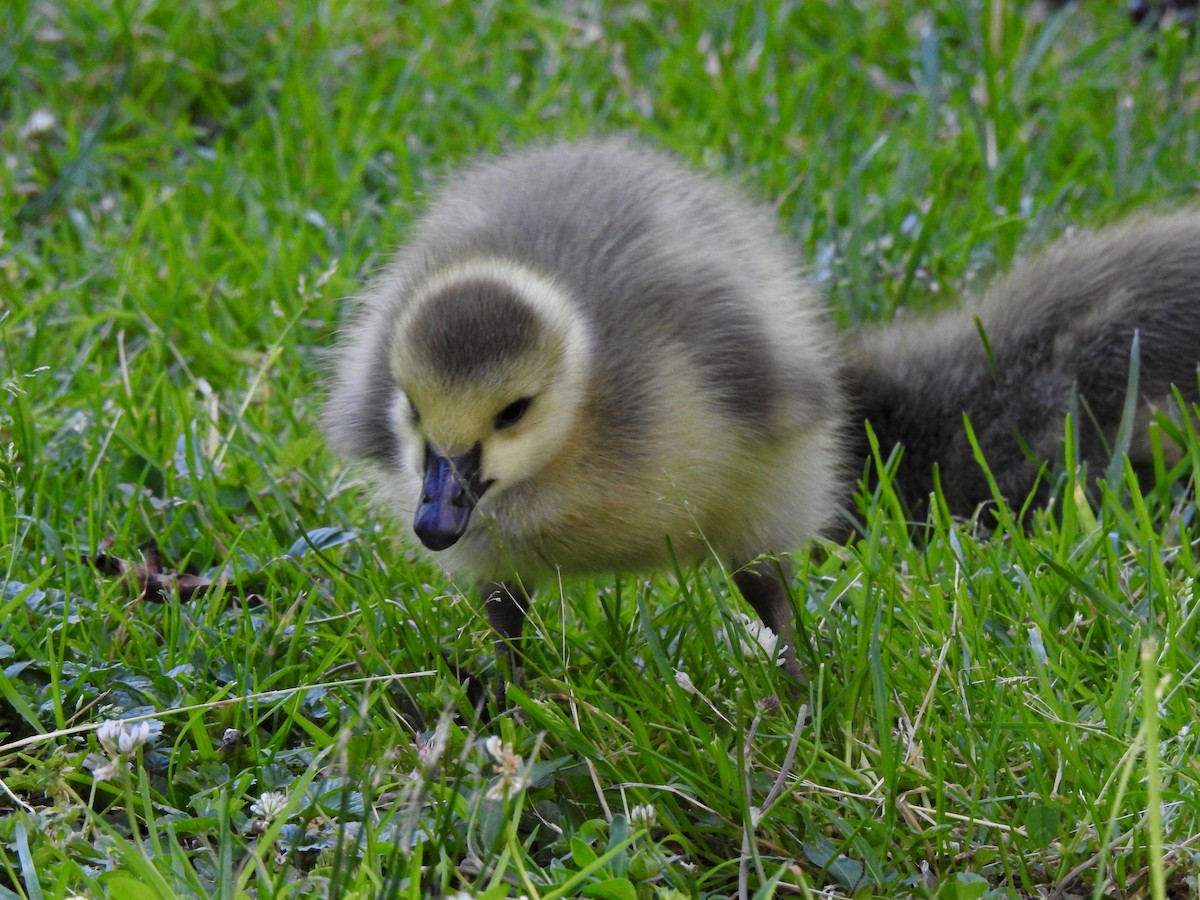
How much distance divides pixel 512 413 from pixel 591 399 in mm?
153

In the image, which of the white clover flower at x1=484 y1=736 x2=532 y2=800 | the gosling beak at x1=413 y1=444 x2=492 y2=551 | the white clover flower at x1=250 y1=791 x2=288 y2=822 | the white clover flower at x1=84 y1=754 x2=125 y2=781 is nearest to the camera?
the white clover flower at x1=484 y1=736 x2=532 y2=800

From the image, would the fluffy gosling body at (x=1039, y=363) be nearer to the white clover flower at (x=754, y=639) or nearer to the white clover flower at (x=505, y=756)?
the white clover flower at (x=754, y=639)

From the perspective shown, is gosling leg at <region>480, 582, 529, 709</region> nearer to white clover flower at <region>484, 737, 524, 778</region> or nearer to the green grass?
the green grass

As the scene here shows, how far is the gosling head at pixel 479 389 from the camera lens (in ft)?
7.90

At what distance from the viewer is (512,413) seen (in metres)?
2.46

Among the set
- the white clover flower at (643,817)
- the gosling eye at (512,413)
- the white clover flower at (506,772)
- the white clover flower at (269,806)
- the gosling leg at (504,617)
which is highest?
the gosling eye at (512,413)

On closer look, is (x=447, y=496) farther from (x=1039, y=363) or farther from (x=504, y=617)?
(x=1039, y=363)

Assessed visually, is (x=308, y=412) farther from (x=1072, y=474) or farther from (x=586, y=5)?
(x=586, y=5)

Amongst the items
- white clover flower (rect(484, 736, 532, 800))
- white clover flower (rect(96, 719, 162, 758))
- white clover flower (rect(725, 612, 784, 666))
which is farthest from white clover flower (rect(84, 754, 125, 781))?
white clover flower (rect(725, 612, 784, 666))

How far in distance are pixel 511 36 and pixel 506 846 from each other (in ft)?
12.2

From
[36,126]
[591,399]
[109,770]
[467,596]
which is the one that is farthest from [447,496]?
[36,126]

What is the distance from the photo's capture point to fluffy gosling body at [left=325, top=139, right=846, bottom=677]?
2441 mm

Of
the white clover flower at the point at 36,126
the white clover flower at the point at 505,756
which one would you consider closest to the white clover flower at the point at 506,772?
the white clover flower at the point at 505,756

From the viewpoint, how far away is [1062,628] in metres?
2.73
